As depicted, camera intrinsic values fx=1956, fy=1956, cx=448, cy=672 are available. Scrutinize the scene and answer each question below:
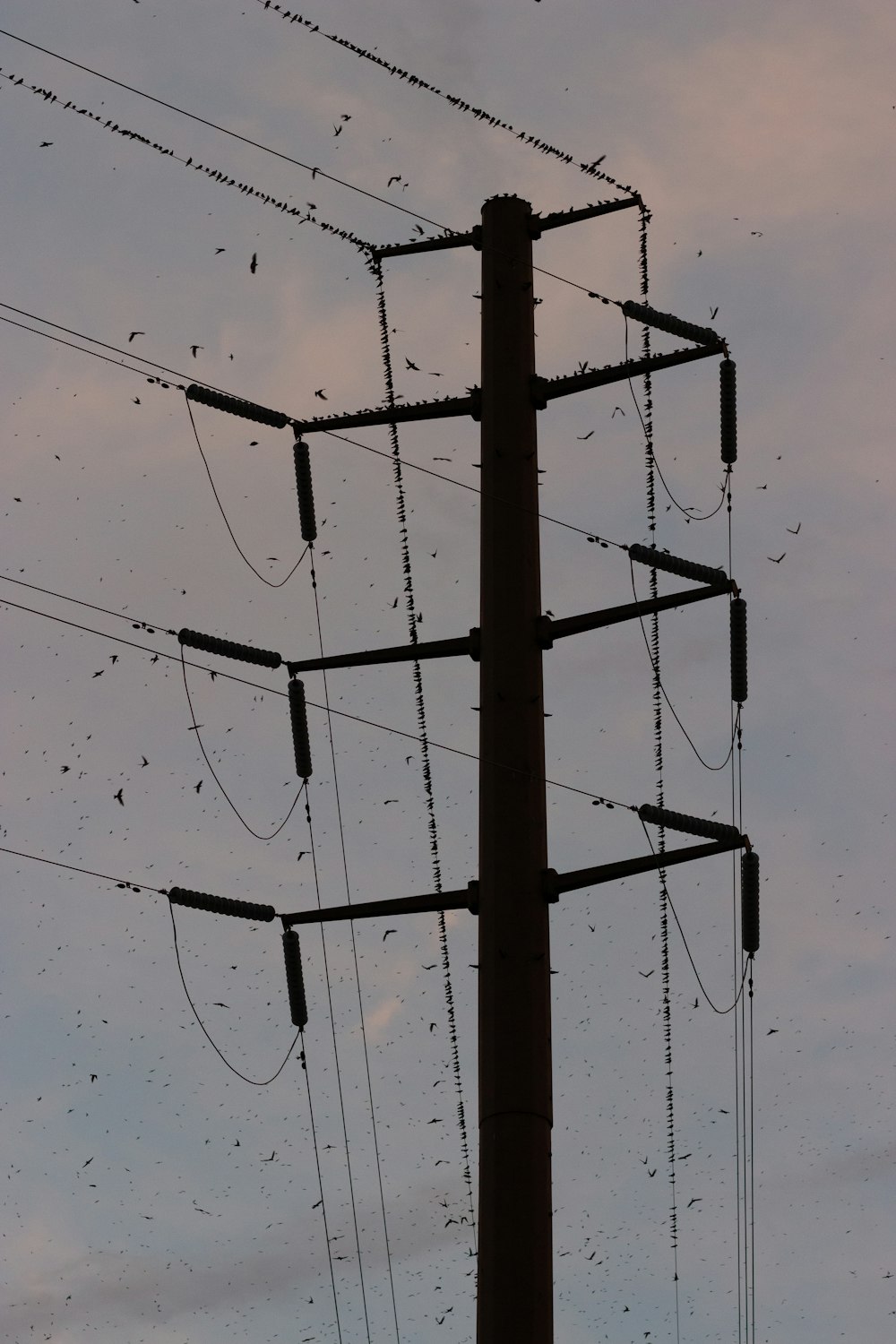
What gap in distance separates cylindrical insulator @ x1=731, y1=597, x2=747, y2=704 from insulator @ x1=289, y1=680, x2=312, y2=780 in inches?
154

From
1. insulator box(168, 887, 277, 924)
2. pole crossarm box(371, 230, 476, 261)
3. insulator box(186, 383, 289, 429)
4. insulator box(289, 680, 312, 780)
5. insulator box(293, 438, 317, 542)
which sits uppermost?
pole crossarm box(371, 230, 476, 261)

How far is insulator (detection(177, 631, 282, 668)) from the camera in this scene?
50.8ft

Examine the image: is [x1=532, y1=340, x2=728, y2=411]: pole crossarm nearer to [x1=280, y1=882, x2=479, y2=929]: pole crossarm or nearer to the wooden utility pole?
the wooden utility pole

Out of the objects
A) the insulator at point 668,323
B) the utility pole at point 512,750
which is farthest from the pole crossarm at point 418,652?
the insulator at point 668,323

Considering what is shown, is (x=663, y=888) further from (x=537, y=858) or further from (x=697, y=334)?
(x=697, y=334)

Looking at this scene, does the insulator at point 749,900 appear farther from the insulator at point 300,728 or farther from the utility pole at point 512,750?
the insulator at point 300,728

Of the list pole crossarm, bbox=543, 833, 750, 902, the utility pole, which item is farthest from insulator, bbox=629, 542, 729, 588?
pole crossarm, bbox=543, 833, 750, 902

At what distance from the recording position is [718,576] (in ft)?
54.6

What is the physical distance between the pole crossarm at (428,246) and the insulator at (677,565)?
10.8 feet

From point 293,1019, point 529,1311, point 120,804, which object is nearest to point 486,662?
point 293,1019

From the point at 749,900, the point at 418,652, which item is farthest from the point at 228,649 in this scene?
the point at 749,900

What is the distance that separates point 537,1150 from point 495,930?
1.63 meters

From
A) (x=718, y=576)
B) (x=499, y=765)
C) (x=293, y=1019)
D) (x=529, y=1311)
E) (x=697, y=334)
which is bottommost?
(x=529, y=1311)

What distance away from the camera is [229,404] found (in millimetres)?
16281
